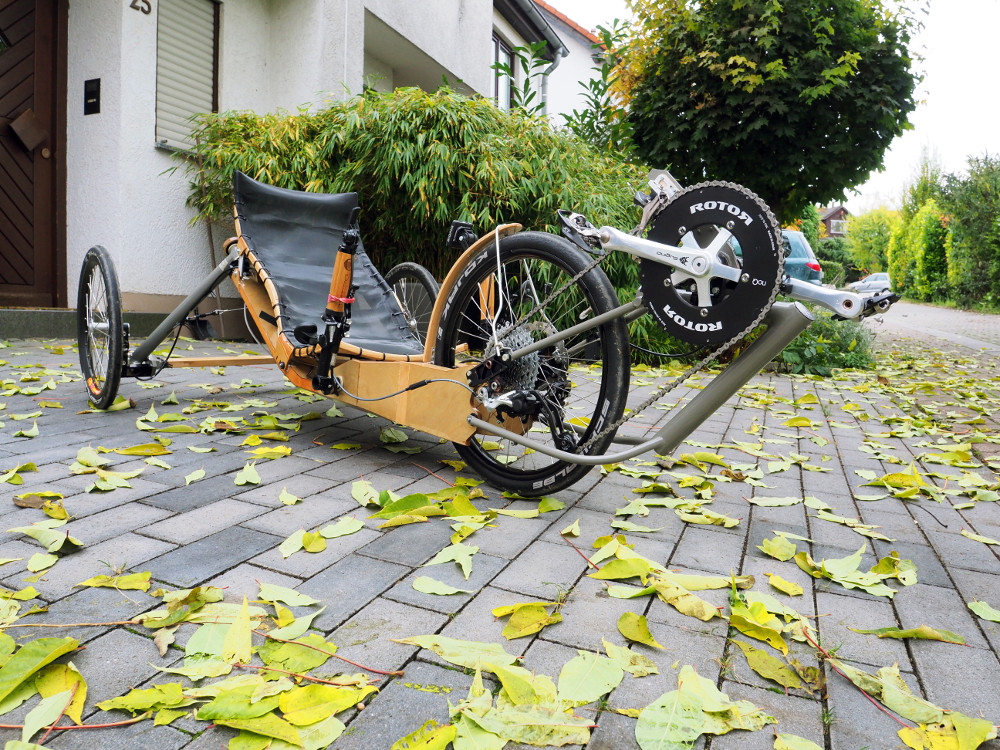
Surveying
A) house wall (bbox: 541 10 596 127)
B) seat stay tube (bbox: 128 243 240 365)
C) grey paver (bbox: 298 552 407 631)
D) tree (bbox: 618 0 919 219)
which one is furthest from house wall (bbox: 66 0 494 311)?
house wall (bbox: 541 10 596 127)

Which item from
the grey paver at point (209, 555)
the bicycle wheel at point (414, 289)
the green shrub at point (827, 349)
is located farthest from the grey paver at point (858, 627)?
the green shrub at point (827, 349)

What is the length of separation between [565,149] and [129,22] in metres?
3.63

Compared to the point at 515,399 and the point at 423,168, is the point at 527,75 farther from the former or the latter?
the point at 515,399

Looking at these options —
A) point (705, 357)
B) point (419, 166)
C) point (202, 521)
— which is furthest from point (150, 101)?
point (705, 357)

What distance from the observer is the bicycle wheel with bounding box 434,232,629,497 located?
7.16 ft

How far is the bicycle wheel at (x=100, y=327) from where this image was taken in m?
3.09

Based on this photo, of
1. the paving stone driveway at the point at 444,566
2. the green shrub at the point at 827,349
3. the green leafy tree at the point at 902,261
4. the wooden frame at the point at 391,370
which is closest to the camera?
the paving stone driveway at the point at 444,566

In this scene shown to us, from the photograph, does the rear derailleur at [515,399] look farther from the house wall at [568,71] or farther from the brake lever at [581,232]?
the house wall at [568,71]

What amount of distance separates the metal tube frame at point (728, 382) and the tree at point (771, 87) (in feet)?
20.0

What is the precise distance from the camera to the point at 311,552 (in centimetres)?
186

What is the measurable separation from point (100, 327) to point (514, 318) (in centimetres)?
202

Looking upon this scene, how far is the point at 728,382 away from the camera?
2.08m

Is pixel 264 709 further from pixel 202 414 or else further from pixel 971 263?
pixel 971 263

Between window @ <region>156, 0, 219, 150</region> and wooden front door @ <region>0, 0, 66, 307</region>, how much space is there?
0.76 meters
